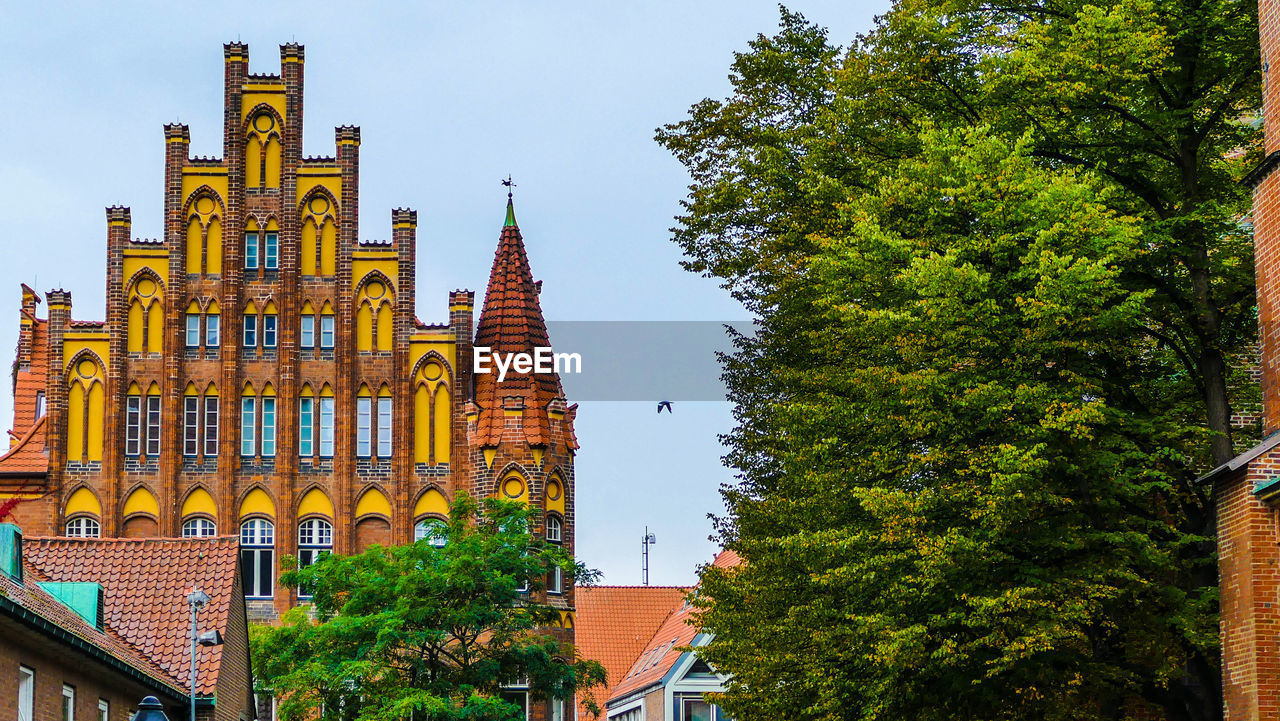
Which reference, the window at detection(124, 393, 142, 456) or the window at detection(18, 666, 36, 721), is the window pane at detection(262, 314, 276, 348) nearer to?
the window at detection(124, 393, 142, 456)

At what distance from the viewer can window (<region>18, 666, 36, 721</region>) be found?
26406mm

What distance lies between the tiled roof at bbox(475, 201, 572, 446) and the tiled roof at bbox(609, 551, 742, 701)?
39.4ft

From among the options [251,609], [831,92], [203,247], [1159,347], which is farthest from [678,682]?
[1159,347]

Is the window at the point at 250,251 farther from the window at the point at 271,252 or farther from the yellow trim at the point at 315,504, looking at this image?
the yellow trim at the point at 315,504

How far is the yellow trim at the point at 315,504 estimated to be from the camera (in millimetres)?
52438

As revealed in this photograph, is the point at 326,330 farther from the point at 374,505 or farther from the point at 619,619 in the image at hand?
the point at 619,619

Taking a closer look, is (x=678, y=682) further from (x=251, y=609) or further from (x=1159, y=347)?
(x=1159, y=347)

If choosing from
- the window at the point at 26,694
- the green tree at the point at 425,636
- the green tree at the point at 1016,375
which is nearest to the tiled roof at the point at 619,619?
the green tree at the point at 425,636

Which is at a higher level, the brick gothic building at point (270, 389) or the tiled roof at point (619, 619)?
the brick gothic building at point (270, 389)

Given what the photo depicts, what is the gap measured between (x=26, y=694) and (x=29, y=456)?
88.9 feet

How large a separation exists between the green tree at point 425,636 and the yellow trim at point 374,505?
7961 mm

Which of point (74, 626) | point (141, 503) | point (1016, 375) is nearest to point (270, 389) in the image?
point (141, 503)

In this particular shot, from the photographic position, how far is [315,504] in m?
52.5

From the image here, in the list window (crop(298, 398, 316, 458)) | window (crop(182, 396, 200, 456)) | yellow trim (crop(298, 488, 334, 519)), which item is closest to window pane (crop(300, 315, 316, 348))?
window (crop(298, 398, 316, 458))
